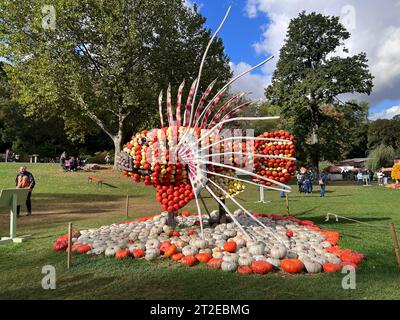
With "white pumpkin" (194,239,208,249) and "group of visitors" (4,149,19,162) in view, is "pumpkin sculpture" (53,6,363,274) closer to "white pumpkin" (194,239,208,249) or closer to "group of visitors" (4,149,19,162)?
"white pumpkin" (194,239,208,249)

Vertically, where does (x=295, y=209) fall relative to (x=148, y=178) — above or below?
below

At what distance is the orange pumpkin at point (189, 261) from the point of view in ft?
21.4

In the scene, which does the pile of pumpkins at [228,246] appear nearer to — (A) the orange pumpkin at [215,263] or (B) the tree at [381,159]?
(A) the orange pumpkin at [215,263]

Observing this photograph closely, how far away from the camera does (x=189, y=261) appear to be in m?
6.53

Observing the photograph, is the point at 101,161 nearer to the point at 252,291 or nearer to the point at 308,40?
the point at 308,40

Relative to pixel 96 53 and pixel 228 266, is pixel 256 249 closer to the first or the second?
pixel 228 266

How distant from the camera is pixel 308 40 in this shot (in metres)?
40.4

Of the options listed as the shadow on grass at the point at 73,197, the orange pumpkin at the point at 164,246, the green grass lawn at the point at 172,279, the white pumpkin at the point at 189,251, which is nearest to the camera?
the green grass lawn at the point at 172,279

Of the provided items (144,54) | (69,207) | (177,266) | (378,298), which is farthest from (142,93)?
(378,298)

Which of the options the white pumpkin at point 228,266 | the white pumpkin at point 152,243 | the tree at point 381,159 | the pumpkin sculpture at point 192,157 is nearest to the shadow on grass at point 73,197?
the pumpkin sculpture at point 192,157

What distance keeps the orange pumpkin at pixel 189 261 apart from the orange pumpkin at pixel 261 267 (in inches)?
41.3

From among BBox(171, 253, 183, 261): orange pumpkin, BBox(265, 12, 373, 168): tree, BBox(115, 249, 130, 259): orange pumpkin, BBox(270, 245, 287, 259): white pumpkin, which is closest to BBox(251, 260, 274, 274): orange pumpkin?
BBox(270, 245, 287, 259): white pumpkin

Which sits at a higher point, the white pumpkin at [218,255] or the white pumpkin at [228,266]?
the white pumpkin at [218,255]
